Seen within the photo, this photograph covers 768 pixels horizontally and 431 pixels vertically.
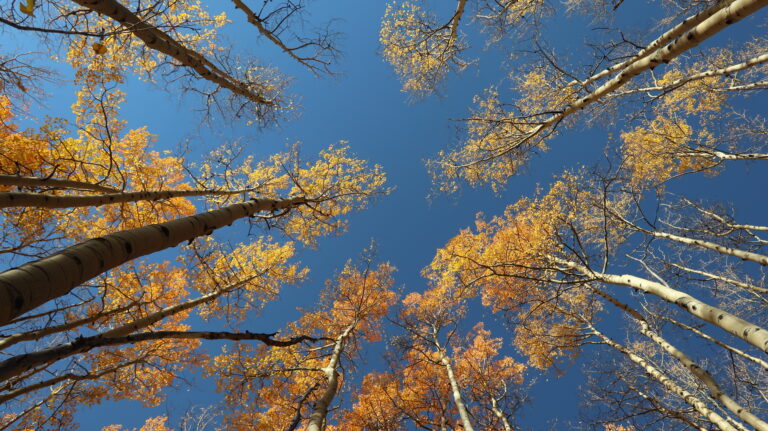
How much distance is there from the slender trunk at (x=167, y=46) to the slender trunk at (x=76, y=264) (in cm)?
138

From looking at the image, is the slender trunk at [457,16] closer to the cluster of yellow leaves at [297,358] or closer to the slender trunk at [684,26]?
the slender trunk at [684,26]

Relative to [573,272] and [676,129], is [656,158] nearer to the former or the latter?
[676,129]

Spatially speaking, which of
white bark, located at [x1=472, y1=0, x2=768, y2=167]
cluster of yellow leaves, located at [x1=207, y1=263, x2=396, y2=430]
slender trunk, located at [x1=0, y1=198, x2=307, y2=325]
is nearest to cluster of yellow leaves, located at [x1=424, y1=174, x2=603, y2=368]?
cluster of yellow leaves, located at [x1=207, y1=263, x2=396, y2=430]

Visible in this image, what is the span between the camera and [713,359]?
8.74 metres

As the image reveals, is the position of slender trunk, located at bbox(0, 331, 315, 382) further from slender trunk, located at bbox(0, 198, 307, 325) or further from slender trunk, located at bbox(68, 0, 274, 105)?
slender trunk, located at bbox(68, 0, 274, 105)

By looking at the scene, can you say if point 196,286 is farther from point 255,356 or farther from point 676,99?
point 676,99

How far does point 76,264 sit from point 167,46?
13.4 feet

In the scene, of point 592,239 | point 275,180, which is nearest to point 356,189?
point 275,180

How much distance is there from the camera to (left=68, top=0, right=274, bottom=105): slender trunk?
3325 mm

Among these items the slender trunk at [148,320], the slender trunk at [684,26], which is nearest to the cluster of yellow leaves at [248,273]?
the slender trunk at [148,320]

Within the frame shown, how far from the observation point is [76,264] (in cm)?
163

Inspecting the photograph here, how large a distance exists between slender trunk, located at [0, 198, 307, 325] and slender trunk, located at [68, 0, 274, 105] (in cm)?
138

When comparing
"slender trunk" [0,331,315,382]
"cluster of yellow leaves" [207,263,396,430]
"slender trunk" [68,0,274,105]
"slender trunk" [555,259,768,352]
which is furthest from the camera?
"cluster of yellow leaves" [207,263,396,430]

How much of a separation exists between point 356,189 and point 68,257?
24.3 feet
